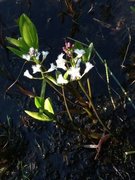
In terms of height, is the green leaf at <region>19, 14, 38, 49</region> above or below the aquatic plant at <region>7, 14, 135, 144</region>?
above

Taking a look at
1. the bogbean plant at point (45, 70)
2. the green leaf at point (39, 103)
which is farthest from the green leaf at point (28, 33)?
the green leaf at point (39, 103)

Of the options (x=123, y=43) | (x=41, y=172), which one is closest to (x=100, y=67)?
(x=123, y=43)

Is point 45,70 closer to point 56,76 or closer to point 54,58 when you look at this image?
point 56,76

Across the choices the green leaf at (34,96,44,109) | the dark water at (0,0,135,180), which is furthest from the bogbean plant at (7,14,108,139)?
the dark water at (0,0,135,180)

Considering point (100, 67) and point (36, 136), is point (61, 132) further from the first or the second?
point (100, 67)

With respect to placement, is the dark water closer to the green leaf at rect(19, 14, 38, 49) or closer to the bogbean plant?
the bogbean plant

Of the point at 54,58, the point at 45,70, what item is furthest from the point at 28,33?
the point at 54,58

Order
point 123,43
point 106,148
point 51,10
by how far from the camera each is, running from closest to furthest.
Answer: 1. point 106,148
2. point 123,43
3. point 51,10

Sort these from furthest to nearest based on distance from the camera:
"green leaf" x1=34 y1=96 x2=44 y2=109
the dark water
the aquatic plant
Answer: the dark water < "green leaf" x1=34 y1=96 x2=44 y2=109 < the aquatic plant
